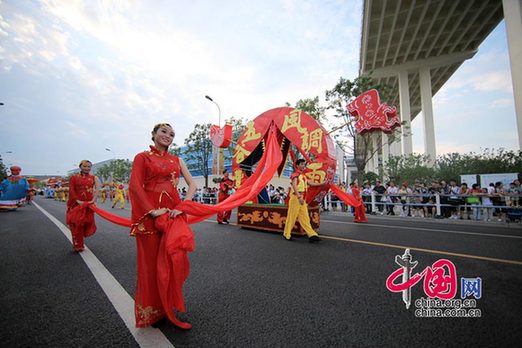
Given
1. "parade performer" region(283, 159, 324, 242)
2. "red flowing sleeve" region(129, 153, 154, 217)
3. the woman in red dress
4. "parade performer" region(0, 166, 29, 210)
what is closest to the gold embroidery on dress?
the woman in red dress

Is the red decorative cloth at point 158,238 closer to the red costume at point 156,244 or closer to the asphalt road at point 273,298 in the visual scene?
the red costume at point 156,244

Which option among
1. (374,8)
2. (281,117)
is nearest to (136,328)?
(281,117)

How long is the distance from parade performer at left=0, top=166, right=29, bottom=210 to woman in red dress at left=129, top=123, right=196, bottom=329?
12.7 metres

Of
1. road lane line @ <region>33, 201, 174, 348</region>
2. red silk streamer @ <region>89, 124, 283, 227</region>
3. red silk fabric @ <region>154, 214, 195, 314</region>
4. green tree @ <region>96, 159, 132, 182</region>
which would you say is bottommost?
road lane line @ <region>33, 201, 174, 348</region>

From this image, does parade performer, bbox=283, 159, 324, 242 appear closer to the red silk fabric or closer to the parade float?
the parade float

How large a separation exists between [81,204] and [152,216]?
3.49 metres

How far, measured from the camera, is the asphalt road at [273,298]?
5.93ft

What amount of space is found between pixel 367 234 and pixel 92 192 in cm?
624

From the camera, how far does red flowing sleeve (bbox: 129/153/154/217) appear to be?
2.04 metres

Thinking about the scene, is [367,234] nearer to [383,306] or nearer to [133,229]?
[383,306]

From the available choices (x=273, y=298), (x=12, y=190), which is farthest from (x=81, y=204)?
(x=12, y=190)

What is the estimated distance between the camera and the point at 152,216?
6.85 ft

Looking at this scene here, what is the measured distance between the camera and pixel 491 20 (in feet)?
66.0

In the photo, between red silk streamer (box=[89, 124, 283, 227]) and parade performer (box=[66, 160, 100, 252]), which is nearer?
red silk streamer (box=[89, 124, 283, 227])
